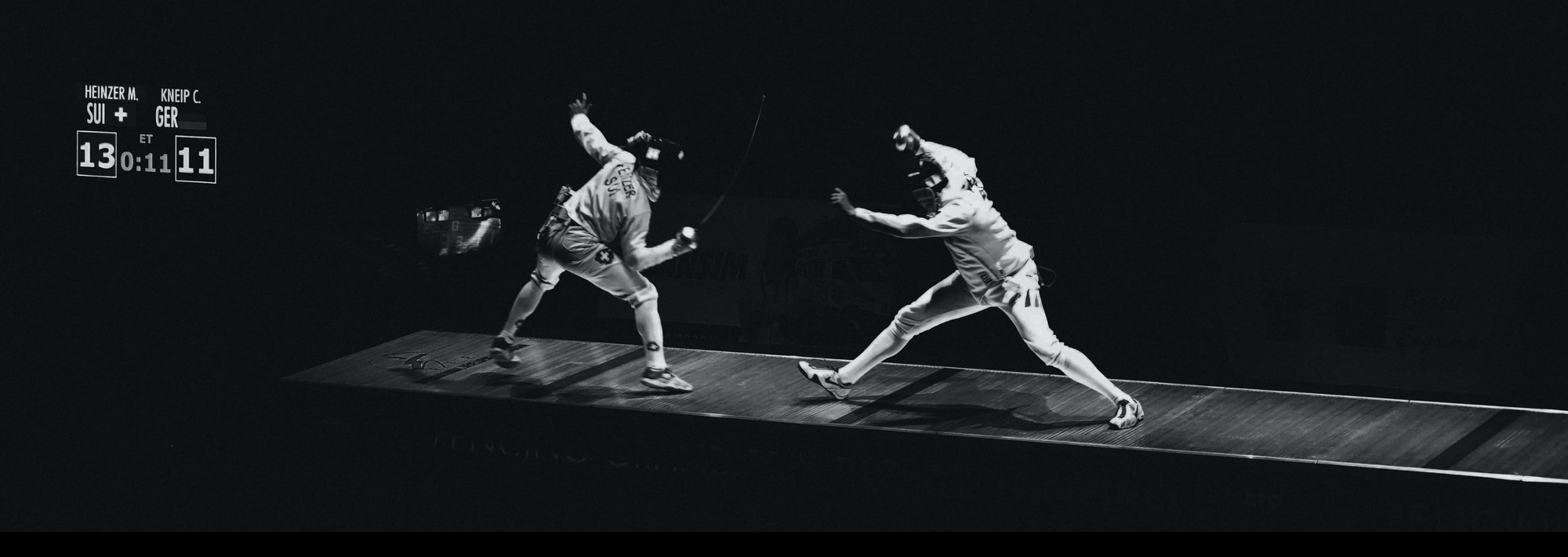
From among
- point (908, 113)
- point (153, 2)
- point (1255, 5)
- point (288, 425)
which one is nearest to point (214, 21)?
point (153, 2)

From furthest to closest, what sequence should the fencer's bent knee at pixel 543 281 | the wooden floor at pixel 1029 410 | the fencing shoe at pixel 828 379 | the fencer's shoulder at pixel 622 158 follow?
the fencer's bent knee at pixel 543 281 < the fencer's shoulder at pixel 622 158 < the fencing shoe at pixel 828 379 < the wooden floor at pixel 1029 410

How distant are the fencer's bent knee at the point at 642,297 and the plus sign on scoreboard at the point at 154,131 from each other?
2.20m

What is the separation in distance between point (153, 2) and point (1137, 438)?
4599 millimetres

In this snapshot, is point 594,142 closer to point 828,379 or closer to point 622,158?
point 622,158

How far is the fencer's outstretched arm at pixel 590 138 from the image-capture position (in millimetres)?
6328

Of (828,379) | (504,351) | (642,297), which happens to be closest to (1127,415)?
(828,379)

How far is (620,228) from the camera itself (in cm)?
636

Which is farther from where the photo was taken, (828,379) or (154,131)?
(154,131)

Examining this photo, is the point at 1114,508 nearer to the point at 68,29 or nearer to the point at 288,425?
the point at 288,425

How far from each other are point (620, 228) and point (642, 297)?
27 centimetres

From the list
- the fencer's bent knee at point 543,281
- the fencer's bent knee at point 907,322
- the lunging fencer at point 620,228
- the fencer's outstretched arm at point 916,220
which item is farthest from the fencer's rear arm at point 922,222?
the fencer's bent knee at point 543,281

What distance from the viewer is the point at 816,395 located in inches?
247

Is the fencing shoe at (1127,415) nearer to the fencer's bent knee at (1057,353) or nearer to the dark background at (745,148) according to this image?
the fencer's bent knee at (1057,353)

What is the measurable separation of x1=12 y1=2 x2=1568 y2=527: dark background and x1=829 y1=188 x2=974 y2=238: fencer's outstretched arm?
889 millimetres
